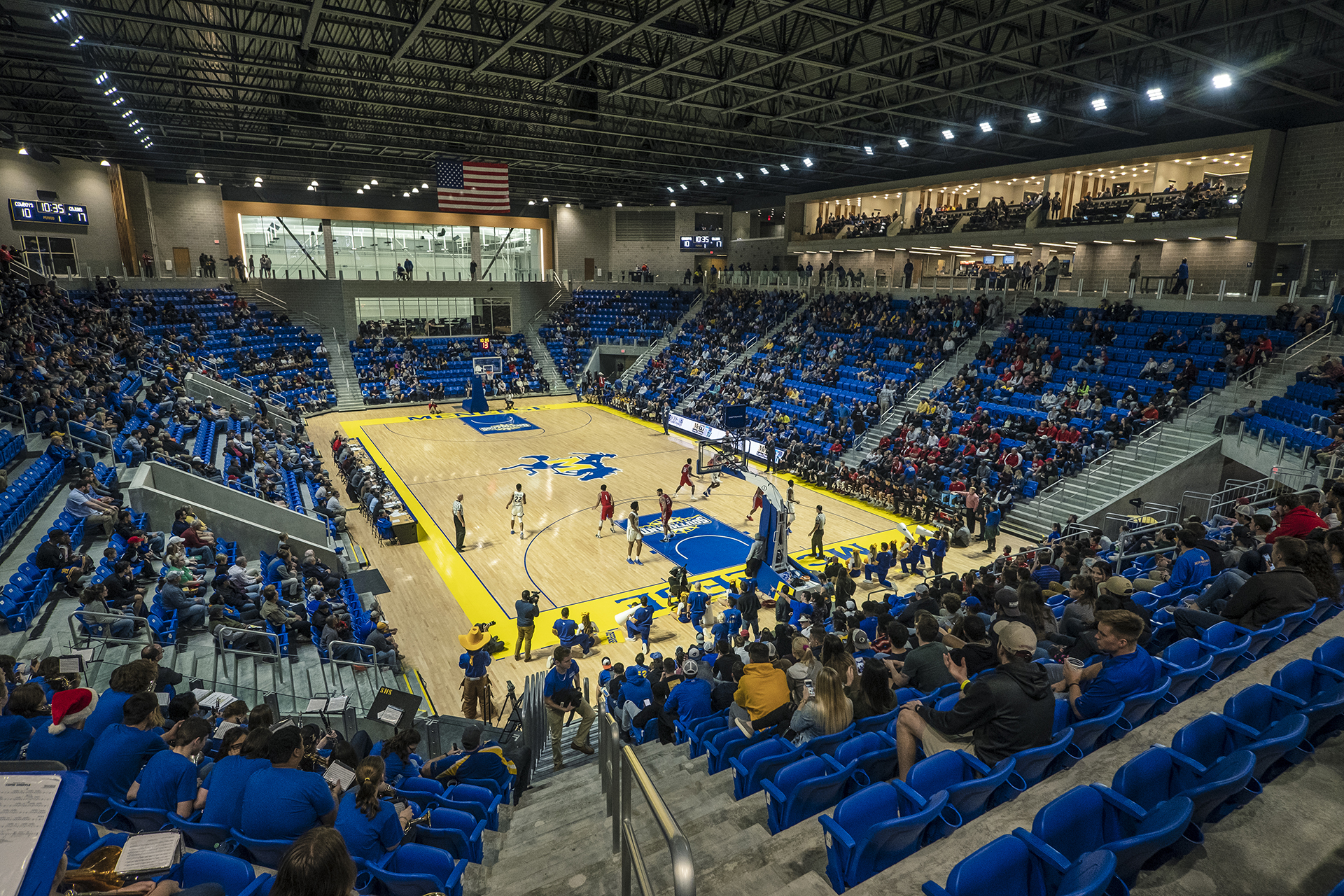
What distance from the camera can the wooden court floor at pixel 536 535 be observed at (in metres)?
12.7

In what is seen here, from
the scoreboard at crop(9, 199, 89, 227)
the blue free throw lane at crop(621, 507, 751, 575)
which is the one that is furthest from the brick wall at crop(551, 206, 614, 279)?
the blue free throw lane at crop(621, 507, 751, 575)

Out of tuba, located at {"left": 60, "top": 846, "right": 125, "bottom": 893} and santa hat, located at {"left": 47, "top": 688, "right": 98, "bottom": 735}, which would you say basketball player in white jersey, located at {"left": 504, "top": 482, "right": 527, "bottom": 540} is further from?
tuba, located at {"left": 60, "top": 846, "right": 125, "bottom": 893}

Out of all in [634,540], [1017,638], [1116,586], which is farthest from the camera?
[634,540]

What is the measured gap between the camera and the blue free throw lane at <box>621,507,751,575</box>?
53.2ft

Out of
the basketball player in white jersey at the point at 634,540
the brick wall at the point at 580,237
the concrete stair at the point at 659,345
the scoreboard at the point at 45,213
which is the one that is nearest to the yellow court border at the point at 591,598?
the basketball player in white jersey at the point at 634,540

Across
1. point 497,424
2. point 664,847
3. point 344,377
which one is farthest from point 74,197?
point 664,847

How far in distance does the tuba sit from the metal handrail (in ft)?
6.63

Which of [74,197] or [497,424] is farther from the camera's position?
[497,424]

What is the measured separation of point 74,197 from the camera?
30.8 meters

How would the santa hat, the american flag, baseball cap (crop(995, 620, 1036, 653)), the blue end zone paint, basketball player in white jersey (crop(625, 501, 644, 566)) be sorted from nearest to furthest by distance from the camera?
1. baseball cap (crop(995, 620, 1036, 653))
2. the santa hat
3. basketball player in white jersey (crop(625, 501, 644, 566))
4. the american flag
5. the blue end zone paint

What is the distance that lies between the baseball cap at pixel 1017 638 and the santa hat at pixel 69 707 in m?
5.67

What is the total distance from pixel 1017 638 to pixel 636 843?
7.72ft

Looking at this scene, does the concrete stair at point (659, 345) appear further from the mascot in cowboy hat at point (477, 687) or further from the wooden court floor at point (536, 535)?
the mascot in cowboy hat at point (477, 687)

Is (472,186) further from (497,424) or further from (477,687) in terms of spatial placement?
(477,687)
